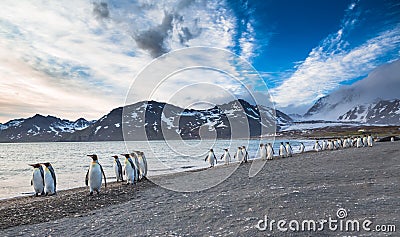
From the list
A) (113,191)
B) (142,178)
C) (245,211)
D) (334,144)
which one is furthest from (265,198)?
(334,144)

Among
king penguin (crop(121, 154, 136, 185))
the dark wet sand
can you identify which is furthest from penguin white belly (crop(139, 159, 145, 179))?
the dark wet sand

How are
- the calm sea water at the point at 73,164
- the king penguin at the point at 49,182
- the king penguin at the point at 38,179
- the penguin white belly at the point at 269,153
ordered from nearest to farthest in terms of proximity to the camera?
the king penguin at the point at 38,179, the king penguin at the point at 49,182, the calm sea water at the point at 73,164, the penguin white belly at the point at 269,153

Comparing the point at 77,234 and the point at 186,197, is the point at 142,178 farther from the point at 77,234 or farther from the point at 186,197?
the point at 77,234

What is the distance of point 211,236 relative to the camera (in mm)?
4996

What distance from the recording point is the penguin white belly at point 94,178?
1095cm

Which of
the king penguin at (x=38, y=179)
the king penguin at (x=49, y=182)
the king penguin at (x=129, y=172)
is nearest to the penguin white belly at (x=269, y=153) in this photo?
the king penguin at (x=129, y=172)

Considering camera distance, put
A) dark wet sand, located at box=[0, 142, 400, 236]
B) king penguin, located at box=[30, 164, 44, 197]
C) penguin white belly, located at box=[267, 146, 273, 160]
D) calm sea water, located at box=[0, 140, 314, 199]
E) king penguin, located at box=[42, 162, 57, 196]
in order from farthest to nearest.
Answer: penguin white belly, located at box=[267, 146, 273, 160] → calm sea water, located at box=[0, 140, 314, 199] → king penguin, located at box=[42, 162, 57, 196] → king penguin, located at box=[30, 164, 44, 197] → dark wet sand, located at box=[0, 142, 400, 236]

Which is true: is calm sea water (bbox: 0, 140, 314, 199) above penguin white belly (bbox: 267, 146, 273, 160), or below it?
below

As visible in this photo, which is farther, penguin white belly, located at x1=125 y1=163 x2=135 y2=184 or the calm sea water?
the calm sea water

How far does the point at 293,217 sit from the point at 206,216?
1.90 m

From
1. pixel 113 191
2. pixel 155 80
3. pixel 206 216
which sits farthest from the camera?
pixel 113 191

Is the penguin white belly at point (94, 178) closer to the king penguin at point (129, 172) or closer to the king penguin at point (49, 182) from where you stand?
the king penguin at point (49, 182)

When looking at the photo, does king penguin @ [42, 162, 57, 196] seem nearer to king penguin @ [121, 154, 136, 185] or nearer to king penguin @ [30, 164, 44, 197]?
king penguin @ [30, 164, 44, 197]

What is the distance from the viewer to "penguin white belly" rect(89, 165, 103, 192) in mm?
10953
